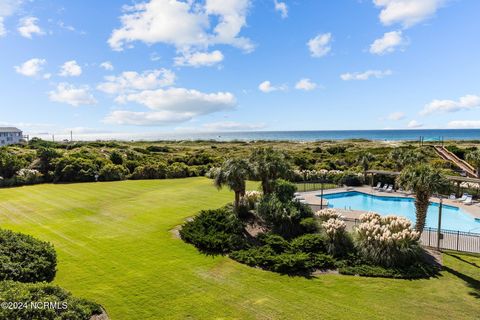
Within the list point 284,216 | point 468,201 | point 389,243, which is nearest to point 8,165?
point 284,216

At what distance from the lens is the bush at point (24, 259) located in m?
8.30

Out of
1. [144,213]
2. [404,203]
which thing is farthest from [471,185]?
[144,213]

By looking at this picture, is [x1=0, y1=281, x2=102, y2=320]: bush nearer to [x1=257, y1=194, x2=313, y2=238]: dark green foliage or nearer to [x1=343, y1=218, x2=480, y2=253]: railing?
[x1=257, y1=194, x2=313, y2=238]: dark green foliage

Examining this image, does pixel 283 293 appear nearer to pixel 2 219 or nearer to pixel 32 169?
pixel 2 219

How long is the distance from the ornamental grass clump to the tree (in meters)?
5.79

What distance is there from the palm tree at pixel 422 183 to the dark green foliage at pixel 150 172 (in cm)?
2736

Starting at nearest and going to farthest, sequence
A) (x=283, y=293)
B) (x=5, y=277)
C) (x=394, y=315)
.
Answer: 1. (x=5, y=277)
2. (x=394, y=315)
3. (x=283, y=293)

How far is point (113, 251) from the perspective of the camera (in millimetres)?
13266

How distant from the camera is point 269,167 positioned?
1730cm

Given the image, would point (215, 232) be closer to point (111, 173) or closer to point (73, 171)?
point (111, 173)

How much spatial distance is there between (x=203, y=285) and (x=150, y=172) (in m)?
27.4

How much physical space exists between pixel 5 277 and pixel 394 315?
10470mm

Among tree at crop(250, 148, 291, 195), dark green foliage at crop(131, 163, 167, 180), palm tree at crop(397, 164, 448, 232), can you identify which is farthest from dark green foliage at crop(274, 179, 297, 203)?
dark green foliage at crop(131, 163, 167, 180)

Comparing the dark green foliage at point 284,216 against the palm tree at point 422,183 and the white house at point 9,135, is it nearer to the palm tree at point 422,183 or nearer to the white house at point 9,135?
the palm tree at point 422,183
